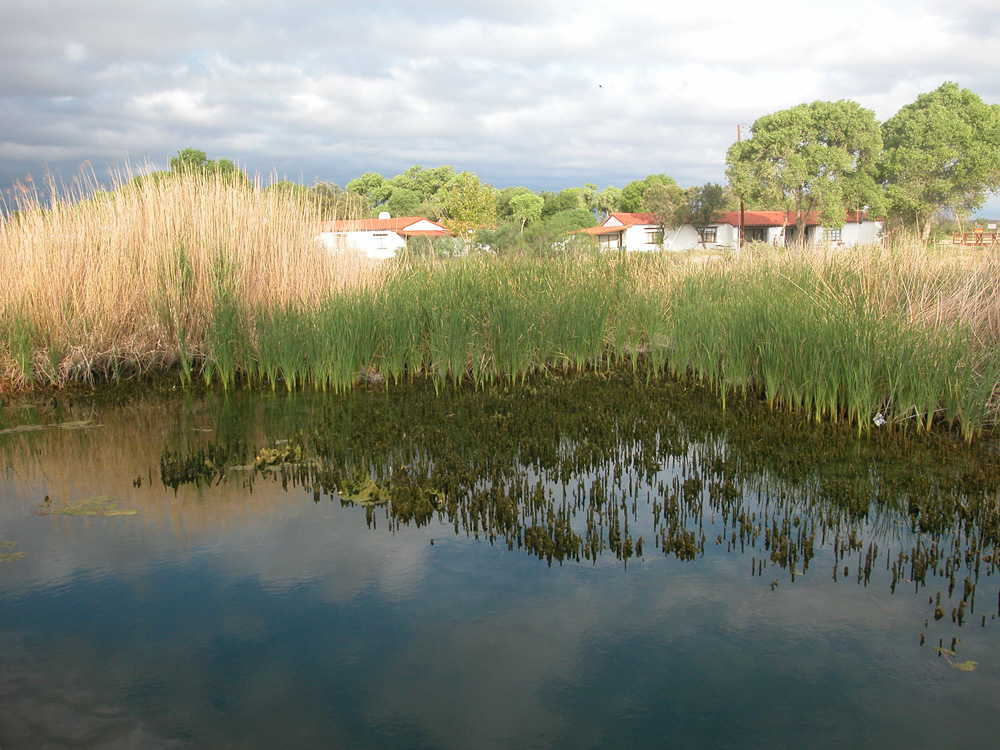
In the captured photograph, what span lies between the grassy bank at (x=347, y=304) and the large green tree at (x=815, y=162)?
37174 millimetres

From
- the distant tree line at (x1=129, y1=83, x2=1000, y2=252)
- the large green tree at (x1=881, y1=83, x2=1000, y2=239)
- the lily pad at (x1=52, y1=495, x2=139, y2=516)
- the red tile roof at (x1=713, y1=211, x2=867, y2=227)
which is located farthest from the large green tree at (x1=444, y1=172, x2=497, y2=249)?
the red tile roof at (x1=713, y1=211, x2=867, y2=227)

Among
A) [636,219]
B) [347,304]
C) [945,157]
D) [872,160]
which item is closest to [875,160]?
[872,160]

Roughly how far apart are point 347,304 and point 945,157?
4463 cm

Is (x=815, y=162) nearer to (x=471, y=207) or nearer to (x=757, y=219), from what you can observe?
(x=757, y=219)

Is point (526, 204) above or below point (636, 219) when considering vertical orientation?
above

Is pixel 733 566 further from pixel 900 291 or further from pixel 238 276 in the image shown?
pixel 238 276

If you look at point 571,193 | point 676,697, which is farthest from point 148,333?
point 571,193

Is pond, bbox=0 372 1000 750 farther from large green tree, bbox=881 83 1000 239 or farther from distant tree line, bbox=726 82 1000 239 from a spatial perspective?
large green tree, bbox=881 83 1000 239

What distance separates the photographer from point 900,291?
8.47 meters

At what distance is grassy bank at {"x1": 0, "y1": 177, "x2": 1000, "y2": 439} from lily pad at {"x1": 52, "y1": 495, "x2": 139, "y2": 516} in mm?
3773

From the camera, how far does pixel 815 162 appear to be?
44.3 metres

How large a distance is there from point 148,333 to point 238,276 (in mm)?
1504

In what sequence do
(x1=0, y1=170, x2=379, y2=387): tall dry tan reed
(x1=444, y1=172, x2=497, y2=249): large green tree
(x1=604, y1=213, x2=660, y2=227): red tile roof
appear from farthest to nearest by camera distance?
(x1=604, y1=213, x2=660, y2=227): red tile roof → (x1=444, y1=172, x2=497, y2=249): large green tree → (x1=0, y1=170, x2=379, y2=387): tall dry tan reed

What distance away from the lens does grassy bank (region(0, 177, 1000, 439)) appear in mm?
8359
